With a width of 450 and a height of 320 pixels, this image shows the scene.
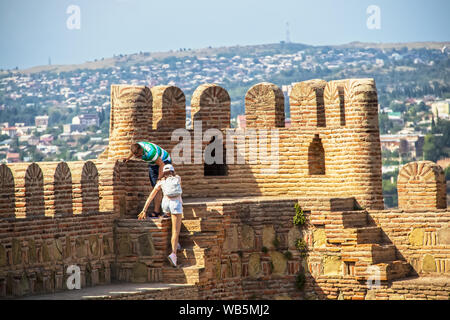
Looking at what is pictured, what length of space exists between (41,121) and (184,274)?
9081cm

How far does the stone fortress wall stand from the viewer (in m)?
19.0

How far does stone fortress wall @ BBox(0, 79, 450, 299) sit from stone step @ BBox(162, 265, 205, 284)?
17mm

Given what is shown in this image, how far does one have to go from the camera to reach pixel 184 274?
769 inches

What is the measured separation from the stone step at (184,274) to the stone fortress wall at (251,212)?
0.02 metres

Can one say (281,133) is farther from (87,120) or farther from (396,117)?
(396,117)

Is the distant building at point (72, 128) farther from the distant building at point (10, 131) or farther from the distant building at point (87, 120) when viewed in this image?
the distant building at point (10, 131)

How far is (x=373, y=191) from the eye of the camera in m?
21.4

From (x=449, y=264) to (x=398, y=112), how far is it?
9706 cm

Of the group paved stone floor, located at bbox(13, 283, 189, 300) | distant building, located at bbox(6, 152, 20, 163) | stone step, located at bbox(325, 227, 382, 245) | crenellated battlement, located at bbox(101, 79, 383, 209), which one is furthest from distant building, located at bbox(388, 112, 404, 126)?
paved stone floor, located at bbox(13, 283, 189, 300)

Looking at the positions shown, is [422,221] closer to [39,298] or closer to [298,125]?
[298,125]

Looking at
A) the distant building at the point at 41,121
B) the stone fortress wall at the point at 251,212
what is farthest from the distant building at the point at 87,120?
the stone fortress wall at the point at 251,212

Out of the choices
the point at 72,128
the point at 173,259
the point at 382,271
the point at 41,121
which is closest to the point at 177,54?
the point at 41,121

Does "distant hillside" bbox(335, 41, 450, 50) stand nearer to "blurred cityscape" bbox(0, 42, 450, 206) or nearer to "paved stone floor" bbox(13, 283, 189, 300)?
"blurred cityscape" bbox(0, 42, 450, 206)

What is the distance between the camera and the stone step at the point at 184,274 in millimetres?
19484
